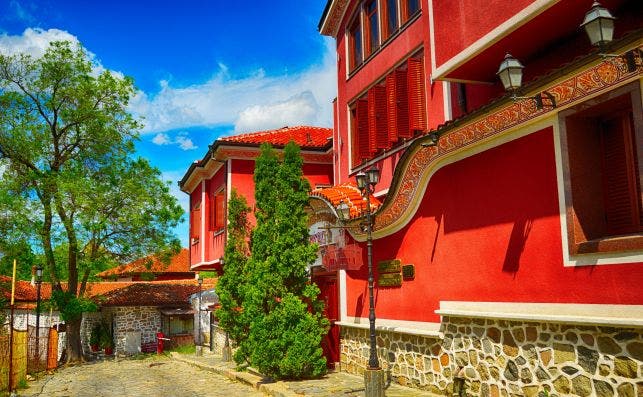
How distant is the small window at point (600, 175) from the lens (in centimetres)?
654

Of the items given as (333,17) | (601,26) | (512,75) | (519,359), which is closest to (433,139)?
(512,75)

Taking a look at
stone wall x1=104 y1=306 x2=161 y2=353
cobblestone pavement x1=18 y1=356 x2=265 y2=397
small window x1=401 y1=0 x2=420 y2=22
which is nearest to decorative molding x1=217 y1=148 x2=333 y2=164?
cobblestone pavement x1=18 y1=356 x2=265 y2=397

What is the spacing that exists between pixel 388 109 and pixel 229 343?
11.8 m

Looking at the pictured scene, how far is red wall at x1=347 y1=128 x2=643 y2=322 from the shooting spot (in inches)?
266

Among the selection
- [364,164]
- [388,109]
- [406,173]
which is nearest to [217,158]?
[364,164]

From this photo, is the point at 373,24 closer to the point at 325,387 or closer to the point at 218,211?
the point at 325,387

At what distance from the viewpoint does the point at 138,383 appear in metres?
16.3

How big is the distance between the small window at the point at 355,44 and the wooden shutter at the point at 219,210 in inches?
339

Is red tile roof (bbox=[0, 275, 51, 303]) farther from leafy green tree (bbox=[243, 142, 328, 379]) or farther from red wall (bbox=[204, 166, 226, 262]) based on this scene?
leafy green tree (bbox=[243, 142, 328, 379])

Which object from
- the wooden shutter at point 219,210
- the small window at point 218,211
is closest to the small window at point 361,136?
the small window at point 218,211

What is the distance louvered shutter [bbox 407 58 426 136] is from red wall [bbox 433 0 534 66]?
2082 millimetres

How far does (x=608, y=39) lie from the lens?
5.58 meters

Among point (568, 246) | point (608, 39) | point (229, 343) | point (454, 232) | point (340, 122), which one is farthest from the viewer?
point (229, 343)

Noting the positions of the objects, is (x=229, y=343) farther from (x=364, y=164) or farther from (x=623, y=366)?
(x=623, y=366)
